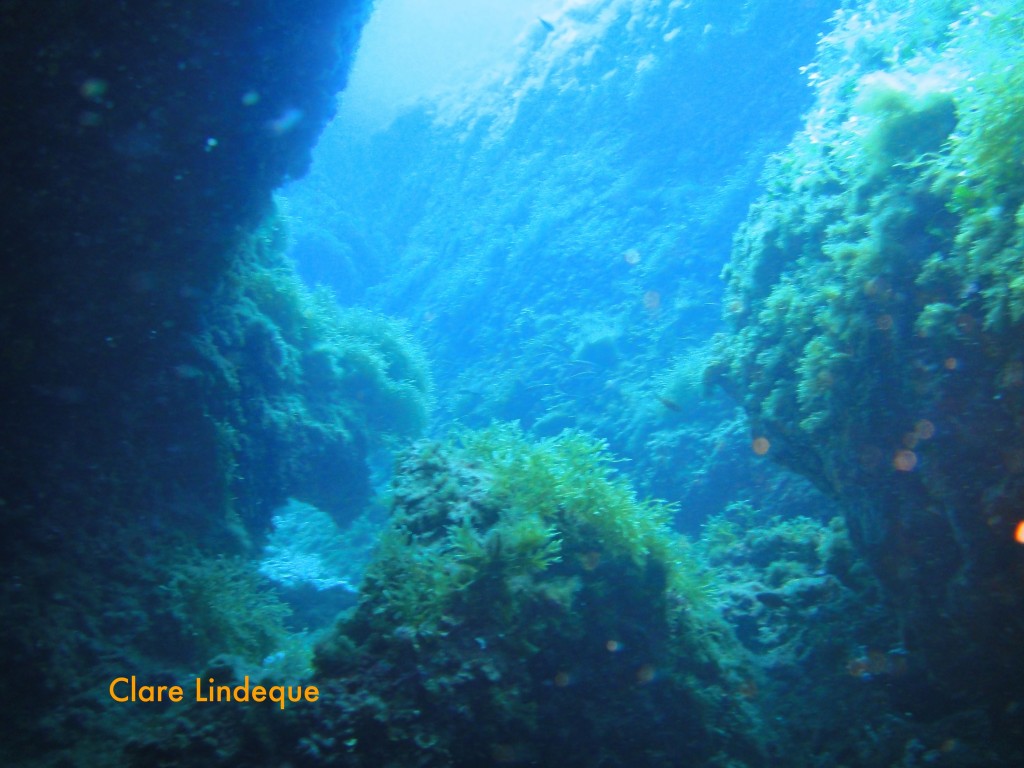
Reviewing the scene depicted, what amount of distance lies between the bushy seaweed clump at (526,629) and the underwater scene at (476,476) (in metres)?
0.03

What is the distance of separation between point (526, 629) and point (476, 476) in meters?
1.64

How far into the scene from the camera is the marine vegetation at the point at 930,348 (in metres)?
4.59

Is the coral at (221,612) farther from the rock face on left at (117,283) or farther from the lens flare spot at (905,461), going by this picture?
the lens flare spot at (905,461)

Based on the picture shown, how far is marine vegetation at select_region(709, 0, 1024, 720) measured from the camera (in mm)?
4590

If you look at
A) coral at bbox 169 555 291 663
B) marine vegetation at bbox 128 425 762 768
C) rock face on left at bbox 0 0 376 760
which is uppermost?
rock face on left at bbox 0 0 376 760

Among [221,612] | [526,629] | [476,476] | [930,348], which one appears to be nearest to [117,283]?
[221,612]

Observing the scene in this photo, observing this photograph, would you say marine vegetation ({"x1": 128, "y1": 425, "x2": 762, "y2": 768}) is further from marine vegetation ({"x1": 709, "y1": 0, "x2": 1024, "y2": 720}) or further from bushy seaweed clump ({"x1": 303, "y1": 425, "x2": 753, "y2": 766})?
marine vegetation ({"x1": 709, "y1": 0, "x2": 1024, "y2": 720})

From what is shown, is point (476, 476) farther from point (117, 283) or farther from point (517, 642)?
point (117, 283)

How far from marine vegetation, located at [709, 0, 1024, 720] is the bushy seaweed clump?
2051 millimetres

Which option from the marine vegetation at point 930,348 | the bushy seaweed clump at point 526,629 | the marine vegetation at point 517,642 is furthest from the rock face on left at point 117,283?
the marine vegetation at point 930,348

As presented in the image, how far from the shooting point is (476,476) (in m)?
5.81

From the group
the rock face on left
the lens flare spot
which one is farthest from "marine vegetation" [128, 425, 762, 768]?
the rock face on left

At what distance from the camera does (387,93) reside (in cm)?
3162

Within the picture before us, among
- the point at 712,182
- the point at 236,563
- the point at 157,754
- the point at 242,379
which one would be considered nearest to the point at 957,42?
the point at 157,754
